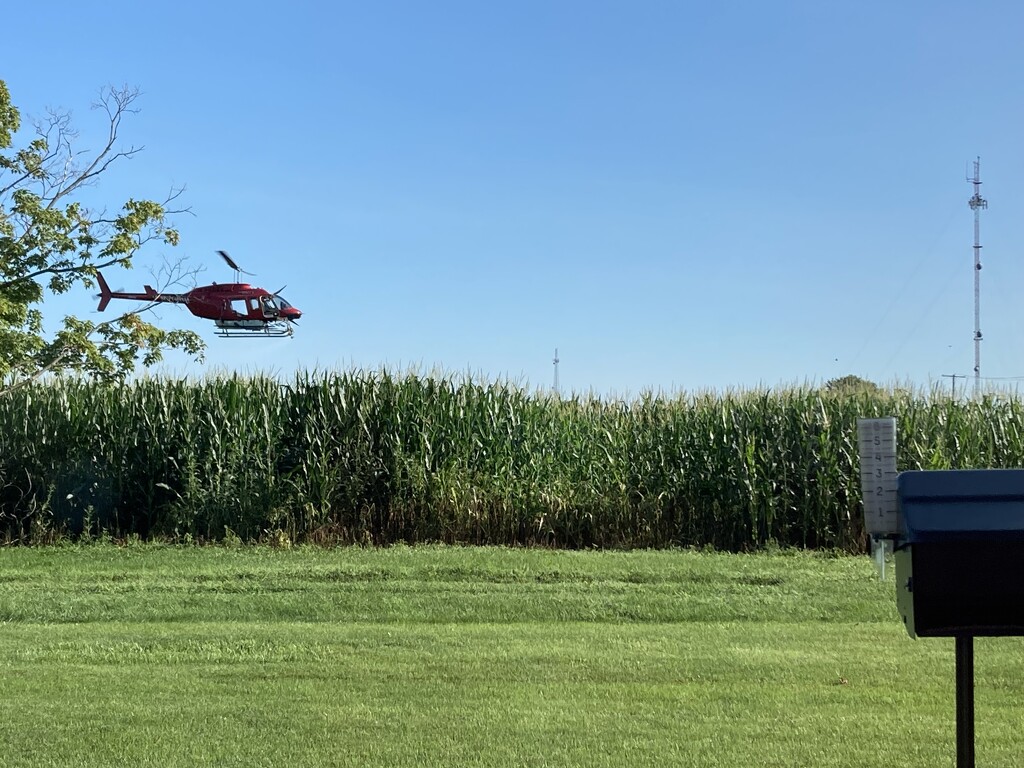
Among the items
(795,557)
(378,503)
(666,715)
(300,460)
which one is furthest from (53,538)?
(666,715)

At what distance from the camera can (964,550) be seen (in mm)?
3301

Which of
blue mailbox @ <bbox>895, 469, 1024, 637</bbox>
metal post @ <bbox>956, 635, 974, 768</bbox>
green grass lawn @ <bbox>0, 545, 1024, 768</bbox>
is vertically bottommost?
green grass lawn @ <bbox>0, 545, 1024, 768</bbox>

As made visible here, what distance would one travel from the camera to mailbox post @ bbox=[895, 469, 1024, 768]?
329 cm

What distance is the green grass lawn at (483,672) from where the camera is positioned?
195 inches

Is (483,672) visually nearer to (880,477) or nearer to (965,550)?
(880,477)

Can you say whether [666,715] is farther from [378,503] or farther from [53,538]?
[53,538]

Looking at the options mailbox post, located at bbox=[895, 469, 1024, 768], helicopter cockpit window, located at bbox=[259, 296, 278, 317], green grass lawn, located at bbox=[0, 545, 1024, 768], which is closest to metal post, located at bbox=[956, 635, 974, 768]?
mailbox post, located at bbox=[895, 469, 1024, 768]

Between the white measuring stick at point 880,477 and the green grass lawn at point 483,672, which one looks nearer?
the white measuring stick at point 880,477

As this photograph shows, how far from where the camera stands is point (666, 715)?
5508 millimetres

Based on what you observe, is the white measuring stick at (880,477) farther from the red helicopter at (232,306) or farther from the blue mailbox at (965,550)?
the red helicopter at (232,306)

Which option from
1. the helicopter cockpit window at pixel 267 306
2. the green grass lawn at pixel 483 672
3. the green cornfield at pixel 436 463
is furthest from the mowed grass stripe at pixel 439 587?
the helicopter cockpit window at pixel 267 306

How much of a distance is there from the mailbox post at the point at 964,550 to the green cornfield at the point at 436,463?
12372 mm

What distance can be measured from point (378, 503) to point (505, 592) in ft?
19.8

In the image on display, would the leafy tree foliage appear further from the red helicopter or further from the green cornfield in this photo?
the red helicopter
